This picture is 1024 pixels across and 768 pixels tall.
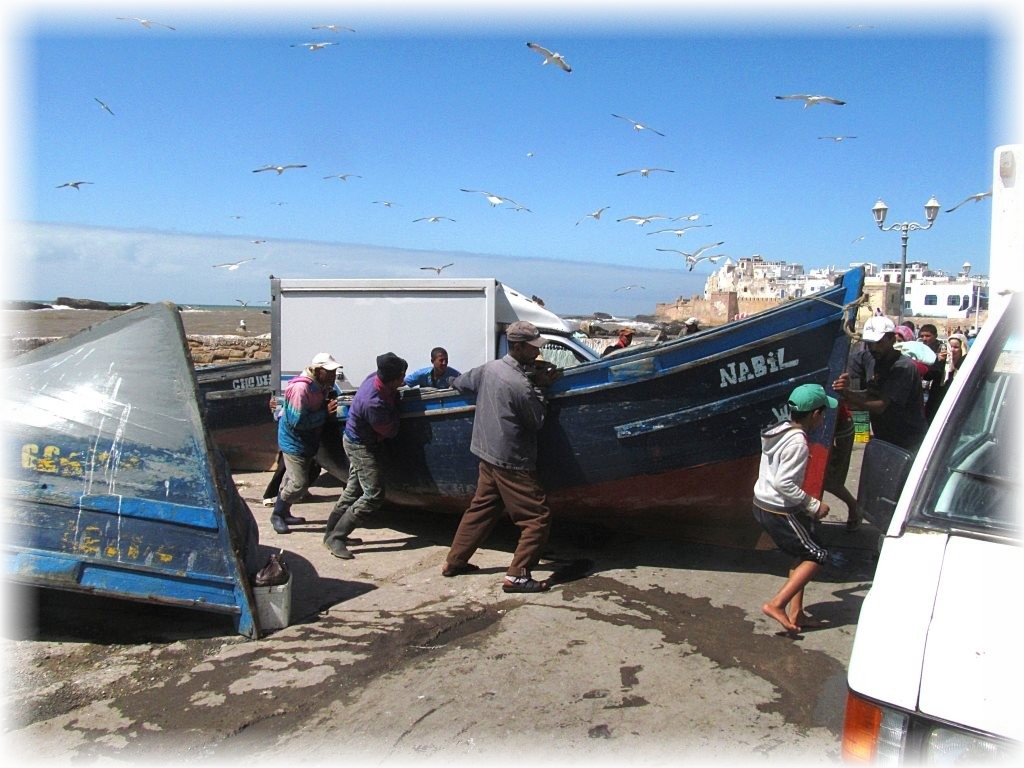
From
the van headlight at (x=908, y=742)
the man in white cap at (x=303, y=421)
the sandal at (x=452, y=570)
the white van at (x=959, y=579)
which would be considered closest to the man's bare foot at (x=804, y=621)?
the white van at (x=959, y=579)

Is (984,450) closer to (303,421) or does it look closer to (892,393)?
(892,393)

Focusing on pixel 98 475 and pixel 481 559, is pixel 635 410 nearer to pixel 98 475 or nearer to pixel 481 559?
pixel 481 559

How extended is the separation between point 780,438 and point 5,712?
3985mm

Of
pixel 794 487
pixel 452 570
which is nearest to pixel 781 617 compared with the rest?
pixel 794 487

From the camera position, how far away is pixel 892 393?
600 centimetres

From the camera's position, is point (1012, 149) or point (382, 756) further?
point (382, 756)

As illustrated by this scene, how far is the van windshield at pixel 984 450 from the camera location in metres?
2.29

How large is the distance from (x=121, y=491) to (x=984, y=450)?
13.1 ft

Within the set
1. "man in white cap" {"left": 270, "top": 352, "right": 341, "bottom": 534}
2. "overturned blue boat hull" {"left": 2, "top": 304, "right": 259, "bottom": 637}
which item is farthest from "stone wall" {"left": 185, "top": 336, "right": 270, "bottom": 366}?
"overturned blue boat hull" {"left": 2, "top": 304, "right": 259, "bottom": 637}

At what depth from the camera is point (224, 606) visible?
437cm

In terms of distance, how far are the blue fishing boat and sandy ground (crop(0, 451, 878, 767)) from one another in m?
0.45

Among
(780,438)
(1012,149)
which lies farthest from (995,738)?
(780,438)

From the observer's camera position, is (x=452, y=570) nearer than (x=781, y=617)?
No

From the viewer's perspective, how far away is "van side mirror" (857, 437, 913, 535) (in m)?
2.48
